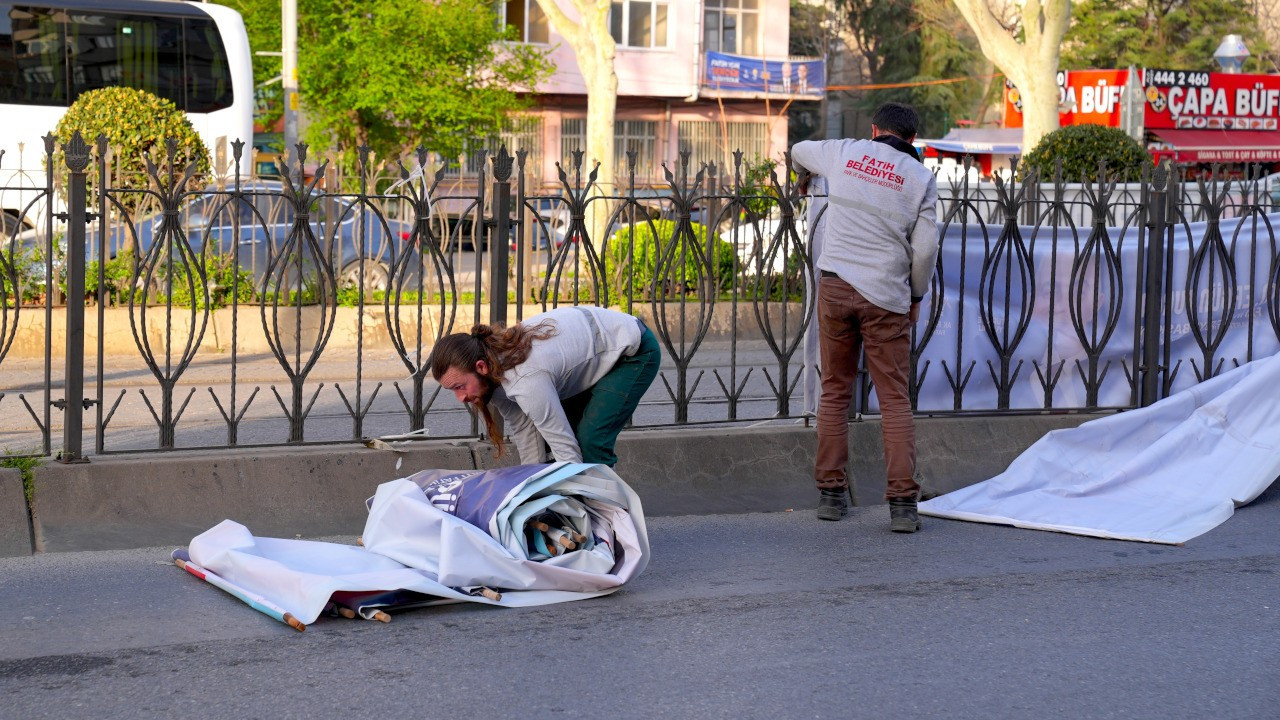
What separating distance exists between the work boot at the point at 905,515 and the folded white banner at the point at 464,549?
1622 millimetres

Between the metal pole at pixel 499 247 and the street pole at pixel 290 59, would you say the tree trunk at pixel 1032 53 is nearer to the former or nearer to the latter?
the street pole at pixel 290 59

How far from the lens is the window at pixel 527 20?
3719cm

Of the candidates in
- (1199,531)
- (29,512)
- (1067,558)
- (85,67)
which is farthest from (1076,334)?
(85,67)

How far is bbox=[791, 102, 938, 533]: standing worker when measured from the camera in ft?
20.8

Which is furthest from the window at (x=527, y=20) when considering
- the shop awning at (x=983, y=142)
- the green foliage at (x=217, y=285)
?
the green foliage at (x=217, y=285)

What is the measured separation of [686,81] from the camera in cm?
4009

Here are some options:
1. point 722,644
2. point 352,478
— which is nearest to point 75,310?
point 352,478

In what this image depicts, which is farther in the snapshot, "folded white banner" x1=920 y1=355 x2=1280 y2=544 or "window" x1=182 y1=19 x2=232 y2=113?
"window" x1=182 y1=19 x2=232 y2=113

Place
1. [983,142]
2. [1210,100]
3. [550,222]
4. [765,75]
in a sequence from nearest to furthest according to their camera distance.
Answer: [550,222]
[1210,100]
[983,142]
[765,75]

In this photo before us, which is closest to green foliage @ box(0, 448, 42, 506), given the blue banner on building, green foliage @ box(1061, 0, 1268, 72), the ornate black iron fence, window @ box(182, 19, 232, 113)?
the ornate black iron fence

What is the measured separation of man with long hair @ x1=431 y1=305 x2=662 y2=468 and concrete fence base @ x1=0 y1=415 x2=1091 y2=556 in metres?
1.05

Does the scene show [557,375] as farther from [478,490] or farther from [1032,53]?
[1032,53]

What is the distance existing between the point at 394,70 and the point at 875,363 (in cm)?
2204

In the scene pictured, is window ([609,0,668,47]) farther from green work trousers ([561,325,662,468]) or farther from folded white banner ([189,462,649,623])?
folded white banner ([189,462,649,623])
